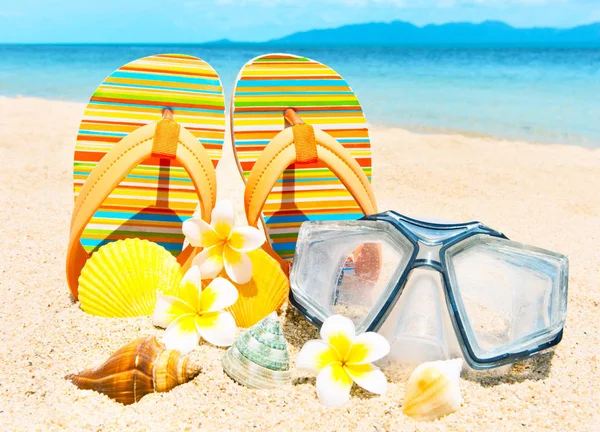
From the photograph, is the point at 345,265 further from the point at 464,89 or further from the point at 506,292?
the point at 464,89

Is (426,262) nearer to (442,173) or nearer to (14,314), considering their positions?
(14,314)

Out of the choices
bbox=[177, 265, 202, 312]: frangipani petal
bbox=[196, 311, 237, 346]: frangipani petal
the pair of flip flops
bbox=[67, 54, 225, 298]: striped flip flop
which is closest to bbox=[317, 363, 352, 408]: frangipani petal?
bbox=[196, 311, 237, 346]: frangipani petal

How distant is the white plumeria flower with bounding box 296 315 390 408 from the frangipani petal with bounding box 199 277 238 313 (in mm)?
273

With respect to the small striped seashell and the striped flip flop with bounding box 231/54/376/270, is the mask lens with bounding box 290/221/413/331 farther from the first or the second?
the striped flip flop with bounding box 231/54/376/270

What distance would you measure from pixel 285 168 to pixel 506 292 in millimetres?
725

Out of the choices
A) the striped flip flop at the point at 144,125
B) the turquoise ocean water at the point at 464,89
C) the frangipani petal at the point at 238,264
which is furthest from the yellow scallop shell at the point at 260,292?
the turquoise ocean water at the point at 464,89

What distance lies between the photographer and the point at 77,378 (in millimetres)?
1263

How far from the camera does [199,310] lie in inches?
56.4

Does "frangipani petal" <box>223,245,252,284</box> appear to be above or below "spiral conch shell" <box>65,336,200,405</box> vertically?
above

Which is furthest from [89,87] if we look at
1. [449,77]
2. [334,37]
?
[334,37]

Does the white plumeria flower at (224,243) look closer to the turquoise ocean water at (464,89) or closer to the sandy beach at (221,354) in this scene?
the sandy beach at (221,354)

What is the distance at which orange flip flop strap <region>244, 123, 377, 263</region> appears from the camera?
163 cm

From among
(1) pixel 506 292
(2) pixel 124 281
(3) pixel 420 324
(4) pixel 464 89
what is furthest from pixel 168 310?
(4) pixel 464 89

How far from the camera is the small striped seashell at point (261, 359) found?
1271 millimetres
